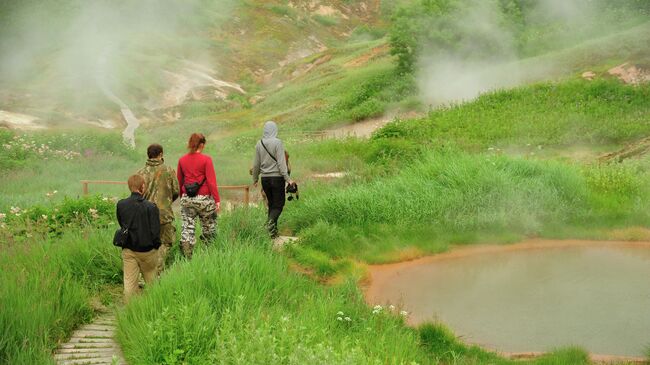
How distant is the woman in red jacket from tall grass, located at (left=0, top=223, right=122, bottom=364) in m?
0.85

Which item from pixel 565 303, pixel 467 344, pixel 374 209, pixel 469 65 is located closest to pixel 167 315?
pixel 467 344

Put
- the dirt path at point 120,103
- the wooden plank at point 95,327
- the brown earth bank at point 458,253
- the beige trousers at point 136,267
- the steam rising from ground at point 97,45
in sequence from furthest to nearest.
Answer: the steam rising from ground at point 97,45 → the dirt path at point 120,103 → the brown earth bank at point 458,253 → the beige trousers at point 136,267 → the wooden plank at point 95,327

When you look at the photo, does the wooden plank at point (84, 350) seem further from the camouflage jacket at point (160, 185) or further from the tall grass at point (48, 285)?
the camouflage jacket at point (160, 185)

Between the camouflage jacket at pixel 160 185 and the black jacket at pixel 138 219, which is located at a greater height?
the camouflage jacket at pixel 160 185

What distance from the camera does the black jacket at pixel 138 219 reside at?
21.3 ft

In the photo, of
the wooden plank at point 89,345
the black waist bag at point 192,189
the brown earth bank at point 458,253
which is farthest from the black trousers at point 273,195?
the wooden plank at point 89,345

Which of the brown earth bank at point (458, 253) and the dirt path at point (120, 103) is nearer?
the brown earth bank at point (458, 253)

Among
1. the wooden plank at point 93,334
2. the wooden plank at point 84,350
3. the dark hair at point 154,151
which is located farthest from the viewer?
the dark hair at point 154,151

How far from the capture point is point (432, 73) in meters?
28.0

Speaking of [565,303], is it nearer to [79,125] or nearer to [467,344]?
[467,344]

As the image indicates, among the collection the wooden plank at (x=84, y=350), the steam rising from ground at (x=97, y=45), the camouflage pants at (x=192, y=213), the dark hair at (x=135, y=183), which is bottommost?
the wooden plank at (x=84, y=350)

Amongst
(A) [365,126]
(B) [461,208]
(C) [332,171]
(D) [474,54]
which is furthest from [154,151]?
(D) [474,54]

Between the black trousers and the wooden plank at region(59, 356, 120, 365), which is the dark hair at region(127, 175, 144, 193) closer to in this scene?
the wooden plank at region(59, 356, 120, 365)

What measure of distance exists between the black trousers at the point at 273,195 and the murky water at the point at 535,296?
1.56 meters
